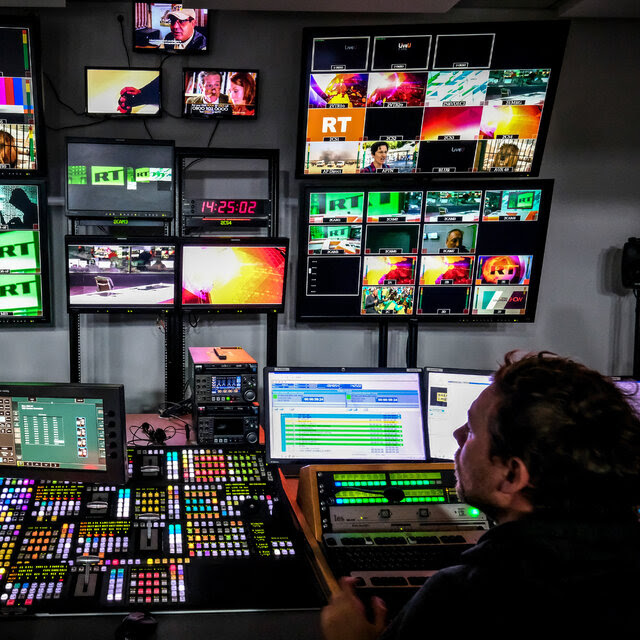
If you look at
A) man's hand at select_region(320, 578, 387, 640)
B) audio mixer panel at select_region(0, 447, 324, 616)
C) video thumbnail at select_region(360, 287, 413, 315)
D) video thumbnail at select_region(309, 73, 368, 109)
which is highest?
video thumbnail at select_region(309, 73, 368, 109)

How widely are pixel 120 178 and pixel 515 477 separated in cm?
221

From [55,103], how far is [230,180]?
3.14 ft

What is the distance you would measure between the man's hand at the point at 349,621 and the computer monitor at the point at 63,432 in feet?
2.69

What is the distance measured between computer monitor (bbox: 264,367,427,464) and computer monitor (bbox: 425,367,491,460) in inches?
2.9

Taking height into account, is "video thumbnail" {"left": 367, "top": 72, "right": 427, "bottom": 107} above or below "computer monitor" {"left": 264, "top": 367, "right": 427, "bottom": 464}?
above

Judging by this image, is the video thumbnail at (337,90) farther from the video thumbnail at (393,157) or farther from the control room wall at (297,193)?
the control room wall at (297,193)

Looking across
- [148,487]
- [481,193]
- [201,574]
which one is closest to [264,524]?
[201,574]

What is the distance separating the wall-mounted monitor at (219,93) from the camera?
9.29 feet

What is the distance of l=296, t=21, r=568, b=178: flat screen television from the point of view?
97.2 inches

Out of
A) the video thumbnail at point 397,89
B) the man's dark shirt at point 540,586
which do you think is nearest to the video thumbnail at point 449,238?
the video thumbnail at point 397,89

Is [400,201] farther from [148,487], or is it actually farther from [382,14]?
[148,487]

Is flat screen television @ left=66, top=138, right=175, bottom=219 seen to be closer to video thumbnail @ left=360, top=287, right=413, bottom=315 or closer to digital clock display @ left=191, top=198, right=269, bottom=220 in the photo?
digital clock display @ left=191, top=198, right=269, bottom=220

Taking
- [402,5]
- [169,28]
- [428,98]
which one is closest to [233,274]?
[428,98]

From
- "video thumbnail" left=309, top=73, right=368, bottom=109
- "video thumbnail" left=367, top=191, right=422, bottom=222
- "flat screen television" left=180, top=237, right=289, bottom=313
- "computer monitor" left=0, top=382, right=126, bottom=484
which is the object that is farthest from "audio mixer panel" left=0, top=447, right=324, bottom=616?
"video thumbnail" left=309, top=73, right=368, bottom=109
